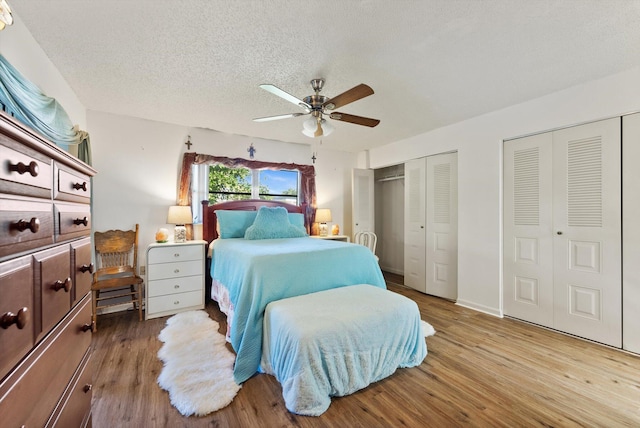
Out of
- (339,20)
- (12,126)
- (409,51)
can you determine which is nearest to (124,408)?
(12,126)

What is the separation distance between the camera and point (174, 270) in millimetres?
3115

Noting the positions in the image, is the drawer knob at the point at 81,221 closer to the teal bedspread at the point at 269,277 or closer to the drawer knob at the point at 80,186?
Result: the drawer knob at the point at 80,186

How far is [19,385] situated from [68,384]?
0.37 meters

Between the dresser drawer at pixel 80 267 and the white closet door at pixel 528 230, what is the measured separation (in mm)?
3734

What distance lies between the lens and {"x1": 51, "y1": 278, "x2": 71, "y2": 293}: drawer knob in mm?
804

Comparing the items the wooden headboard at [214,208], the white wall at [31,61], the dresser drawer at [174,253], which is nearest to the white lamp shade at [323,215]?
the wooden headboard at [214,208]

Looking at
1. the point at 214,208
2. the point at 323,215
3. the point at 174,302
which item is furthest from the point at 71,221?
the point at 323,215

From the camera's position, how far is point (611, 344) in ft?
7.85

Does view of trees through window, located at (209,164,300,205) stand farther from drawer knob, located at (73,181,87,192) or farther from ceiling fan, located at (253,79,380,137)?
drawer knob, located at (73,181,87,192)

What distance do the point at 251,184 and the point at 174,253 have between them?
160 cm

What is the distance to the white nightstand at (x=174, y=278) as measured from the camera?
9.82 feet

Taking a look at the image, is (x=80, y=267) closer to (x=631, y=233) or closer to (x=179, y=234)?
(x=179, y=234)

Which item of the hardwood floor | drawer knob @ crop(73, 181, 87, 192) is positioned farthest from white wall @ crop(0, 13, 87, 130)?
the hardwood floor

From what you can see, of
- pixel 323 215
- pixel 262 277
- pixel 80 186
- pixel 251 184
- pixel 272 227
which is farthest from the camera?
pixel 323 215
